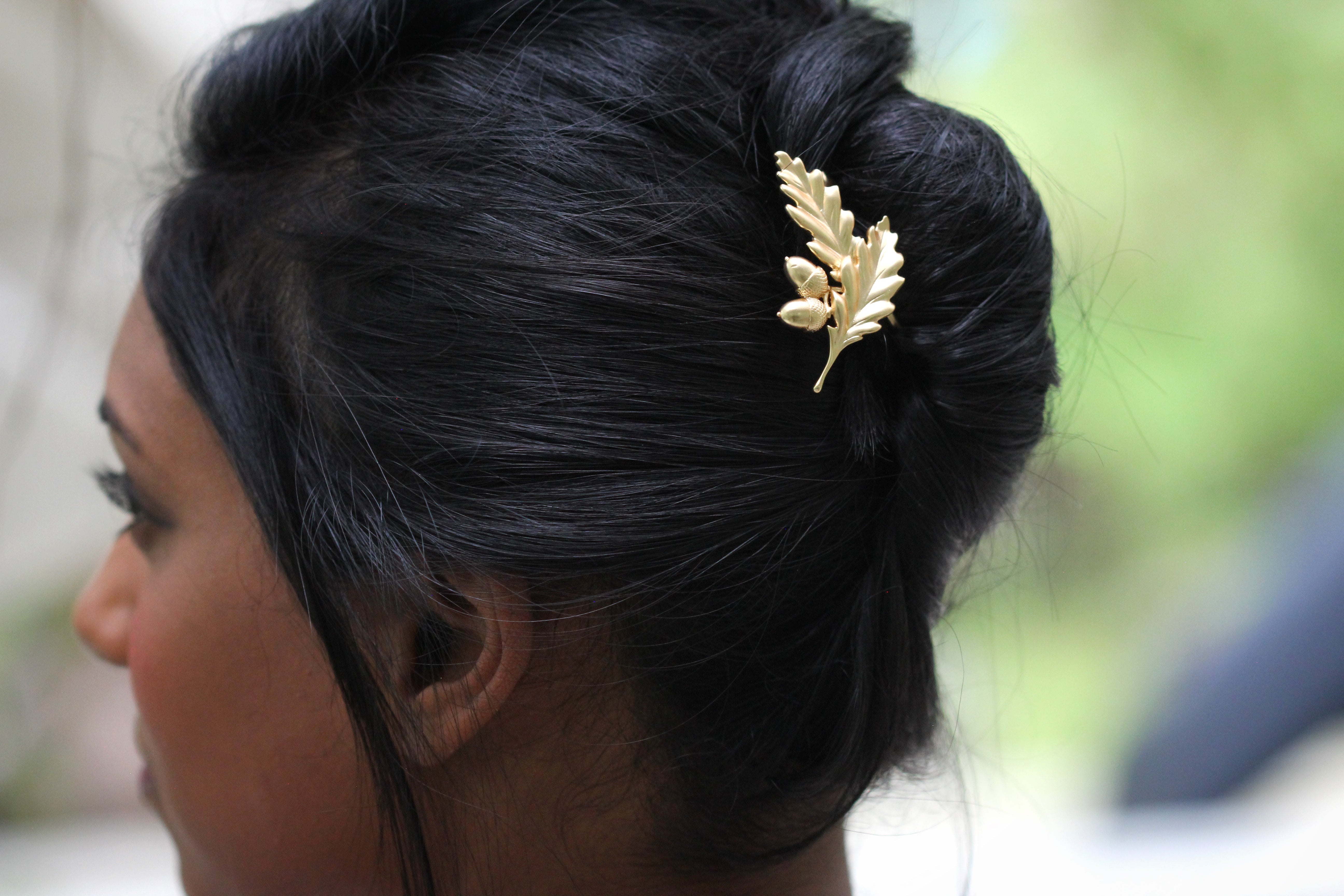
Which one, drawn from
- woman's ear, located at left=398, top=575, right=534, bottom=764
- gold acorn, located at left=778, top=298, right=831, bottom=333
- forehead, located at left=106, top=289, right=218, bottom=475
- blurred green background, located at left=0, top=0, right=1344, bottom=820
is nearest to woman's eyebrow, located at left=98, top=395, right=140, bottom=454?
forehead, located at left=106, top=289, right=218, bottom=475

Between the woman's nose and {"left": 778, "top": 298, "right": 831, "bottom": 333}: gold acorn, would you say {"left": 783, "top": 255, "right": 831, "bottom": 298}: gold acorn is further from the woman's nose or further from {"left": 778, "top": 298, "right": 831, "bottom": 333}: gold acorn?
the woman's nose

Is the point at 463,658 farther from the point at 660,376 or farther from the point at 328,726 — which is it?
the point at 660,376

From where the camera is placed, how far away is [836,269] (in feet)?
1.79

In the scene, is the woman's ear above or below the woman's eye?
above

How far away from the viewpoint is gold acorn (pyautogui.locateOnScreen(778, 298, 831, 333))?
54 centimetres

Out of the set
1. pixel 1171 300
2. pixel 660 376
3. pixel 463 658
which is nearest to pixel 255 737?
pixel 463 658

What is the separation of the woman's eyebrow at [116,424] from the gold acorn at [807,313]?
0.46m

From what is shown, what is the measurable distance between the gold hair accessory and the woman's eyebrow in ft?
1.50

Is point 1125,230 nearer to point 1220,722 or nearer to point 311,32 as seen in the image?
point 1220,722

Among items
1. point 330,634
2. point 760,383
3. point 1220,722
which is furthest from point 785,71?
point 1220,722

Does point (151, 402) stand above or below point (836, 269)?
below

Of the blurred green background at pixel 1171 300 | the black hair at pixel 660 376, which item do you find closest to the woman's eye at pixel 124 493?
the black hair at pixel 660 376

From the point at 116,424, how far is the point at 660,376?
1.34 feet

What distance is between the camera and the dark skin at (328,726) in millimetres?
594
